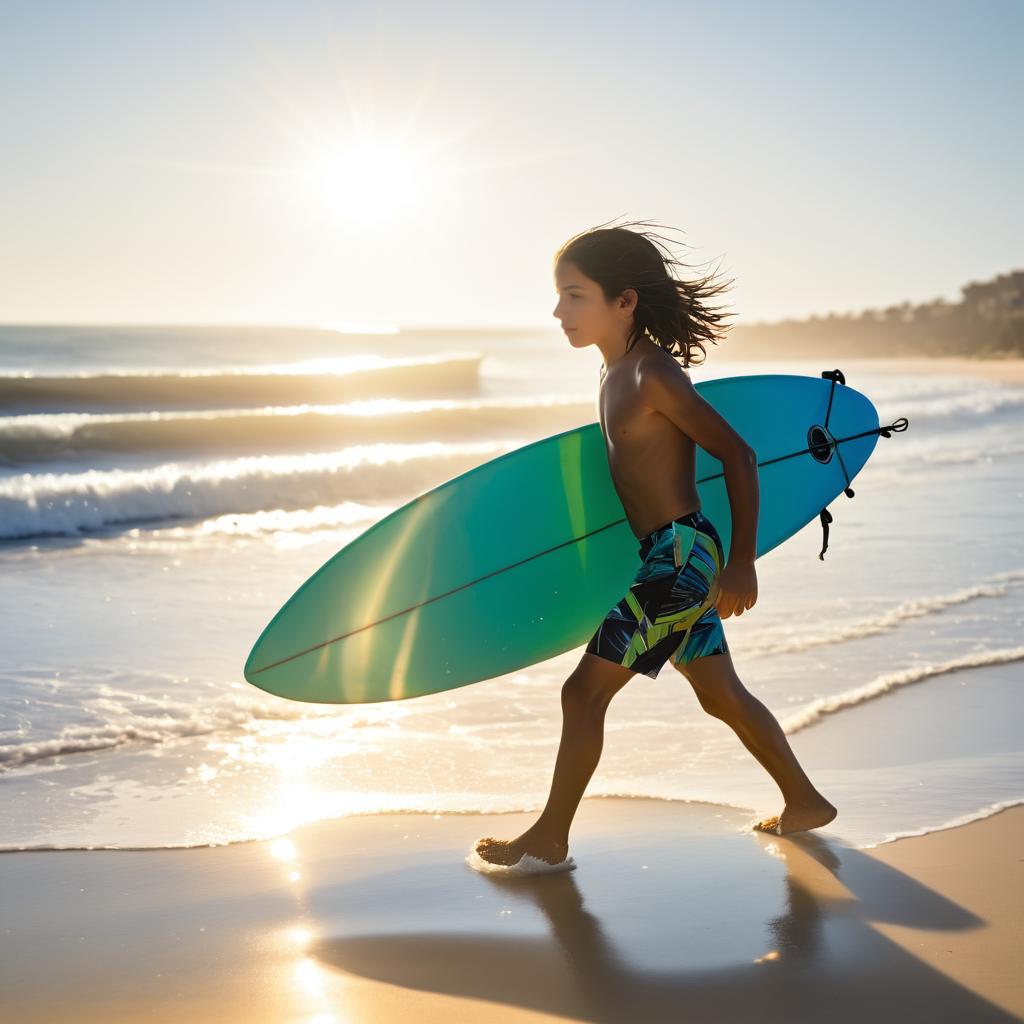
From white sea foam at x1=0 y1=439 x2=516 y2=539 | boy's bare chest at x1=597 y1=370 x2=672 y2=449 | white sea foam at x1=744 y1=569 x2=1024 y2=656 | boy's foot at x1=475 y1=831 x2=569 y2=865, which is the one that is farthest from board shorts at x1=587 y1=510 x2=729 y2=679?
white sea foam at x1=0 y1=439 x2=516 y2=539

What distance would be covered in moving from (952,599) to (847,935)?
3.57 metres

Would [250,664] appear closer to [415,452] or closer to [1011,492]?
[1011,492]

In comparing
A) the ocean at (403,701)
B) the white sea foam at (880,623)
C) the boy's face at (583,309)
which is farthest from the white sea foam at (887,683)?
the boy's face at (583,309)

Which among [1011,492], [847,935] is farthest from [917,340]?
[847,935]

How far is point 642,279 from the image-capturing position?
268cm

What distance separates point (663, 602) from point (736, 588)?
6.0 inches

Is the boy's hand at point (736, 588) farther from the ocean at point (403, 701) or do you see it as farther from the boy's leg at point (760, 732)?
the ocean at point (403, 701)

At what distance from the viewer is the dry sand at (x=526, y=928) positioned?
2.01m

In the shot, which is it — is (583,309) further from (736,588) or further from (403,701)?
(403,701)

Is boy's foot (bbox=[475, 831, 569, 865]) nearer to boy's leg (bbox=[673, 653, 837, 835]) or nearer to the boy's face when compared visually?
boy's leg (bbox=[673, 653, 837, 835])

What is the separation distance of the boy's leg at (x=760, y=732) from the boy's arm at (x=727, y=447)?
11.6 inches

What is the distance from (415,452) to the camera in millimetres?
15047

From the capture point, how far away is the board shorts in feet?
8.32

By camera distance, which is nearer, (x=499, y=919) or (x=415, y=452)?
(x=499, y=919)
